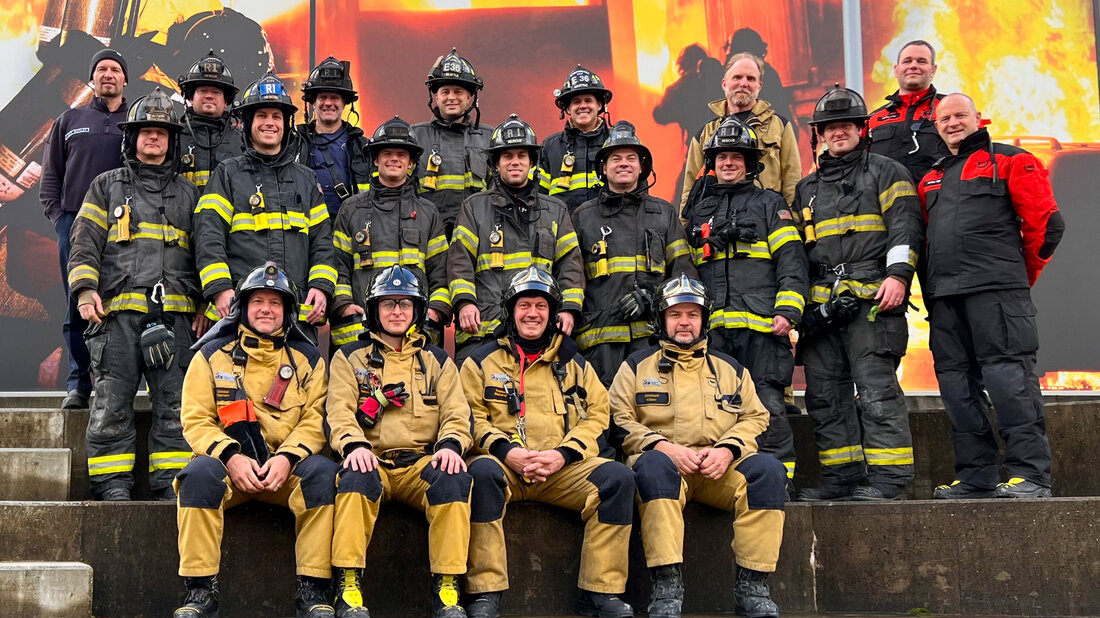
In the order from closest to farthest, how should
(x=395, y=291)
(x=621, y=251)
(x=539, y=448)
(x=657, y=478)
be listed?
(x=657, y=478) → (x=395, y=291) → (x=539, y=448) → (x=621, y=251)

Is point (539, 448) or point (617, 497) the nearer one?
point (617, 497)

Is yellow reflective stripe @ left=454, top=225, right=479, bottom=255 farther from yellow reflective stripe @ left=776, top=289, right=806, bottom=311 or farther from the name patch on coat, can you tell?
yellow reflective stripe @ left=776, top=289, right=806, bottom=311

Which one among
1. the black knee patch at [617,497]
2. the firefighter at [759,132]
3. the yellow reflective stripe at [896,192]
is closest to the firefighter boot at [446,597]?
the black knee patch at [617,497]

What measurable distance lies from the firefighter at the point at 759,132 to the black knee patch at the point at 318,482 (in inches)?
135

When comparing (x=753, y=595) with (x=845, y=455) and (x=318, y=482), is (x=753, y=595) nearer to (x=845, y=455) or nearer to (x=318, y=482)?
(x=845, y=455)

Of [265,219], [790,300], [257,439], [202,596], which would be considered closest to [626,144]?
[790,300]

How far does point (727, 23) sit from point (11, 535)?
794 cm

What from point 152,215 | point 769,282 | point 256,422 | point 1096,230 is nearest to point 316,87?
point 152,215

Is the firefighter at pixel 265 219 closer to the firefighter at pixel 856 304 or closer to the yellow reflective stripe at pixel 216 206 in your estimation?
the yellow reflective stripe at pixel 216 206

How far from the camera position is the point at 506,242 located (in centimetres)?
663

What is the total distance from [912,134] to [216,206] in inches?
184

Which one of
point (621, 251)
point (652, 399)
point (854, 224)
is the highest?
point (854, 224)

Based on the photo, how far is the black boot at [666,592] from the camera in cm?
507

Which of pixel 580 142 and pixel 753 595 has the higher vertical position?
pixel 580 142
